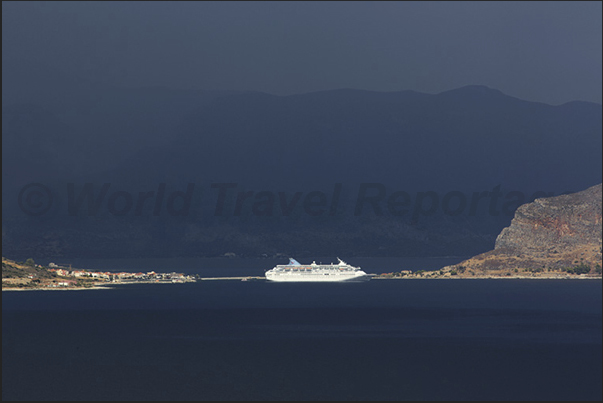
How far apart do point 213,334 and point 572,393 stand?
61.0 metres

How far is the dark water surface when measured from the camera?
79375 mm

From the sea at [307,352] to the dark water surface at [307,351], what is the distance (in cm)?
20

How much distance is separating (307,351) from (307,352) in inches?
34.5

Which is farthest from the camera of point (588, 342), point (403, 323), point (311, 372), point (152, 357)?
point (403, 323)

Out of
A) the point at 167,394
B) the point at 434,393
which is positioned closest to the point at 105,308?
the point at 167,394

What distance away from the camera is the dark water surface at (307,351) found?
260 ft

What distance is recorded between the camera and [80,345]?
113 meters

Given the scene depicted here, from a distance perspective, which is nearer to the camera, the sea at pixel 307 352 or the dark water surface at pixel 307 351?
the sea at pixel 307 352

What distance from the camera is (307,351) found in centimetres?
10444

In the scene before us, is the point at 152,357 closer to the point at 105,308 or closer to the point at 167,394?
the point at 167,394

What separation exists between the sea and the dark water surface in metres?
0.20

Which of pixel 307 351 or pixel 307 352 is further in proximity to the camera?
pixel 307 351

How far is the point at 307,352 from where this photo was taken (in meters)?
104

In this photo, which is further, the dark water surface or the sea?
the dark water surface
